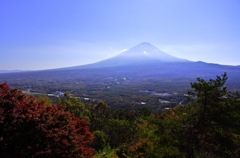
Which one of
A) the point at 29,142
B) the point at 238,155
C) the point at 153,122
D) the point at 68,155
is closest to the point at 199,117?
the point at 238,155

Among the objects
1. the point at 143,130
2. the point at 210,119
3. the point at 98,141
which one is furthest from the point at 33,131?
the point at 98,141

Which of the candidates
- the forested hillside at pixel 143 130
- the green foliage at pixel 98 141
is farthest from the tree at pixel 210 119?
the green foliage at pixel 98 141

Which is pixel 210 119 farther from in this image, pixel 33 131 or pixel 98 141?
pixel 98 141

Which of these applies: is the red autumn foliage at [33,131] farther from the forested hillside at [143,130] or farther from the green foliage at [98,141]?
the green foliage at [98,141]

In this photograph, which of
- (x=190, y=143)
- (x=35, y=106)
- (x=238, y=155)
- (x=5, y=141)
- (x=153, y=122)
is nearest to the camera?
(x=5, y=141)

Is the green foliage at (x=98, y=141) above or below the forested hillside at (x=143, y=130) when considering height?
below

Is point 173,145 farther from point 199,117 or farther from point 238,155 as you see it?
point 238,155

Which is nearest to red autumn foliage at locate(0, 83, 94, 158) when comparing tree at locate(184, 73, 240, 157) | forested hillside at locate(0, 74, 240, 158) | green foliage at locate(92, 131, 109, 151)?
forested hillside at locate(0, 74, 240, 158)
